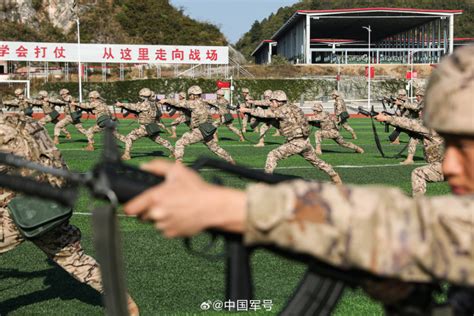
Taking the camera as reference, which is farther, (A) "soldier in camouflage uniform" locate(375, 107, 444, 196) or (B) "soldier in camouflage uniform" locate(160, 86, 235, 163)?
(B) "soldier in camouflage uniform" locate(160, 86, 235, 163)

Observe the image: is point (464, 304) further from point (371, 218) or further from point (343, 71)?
point (343, 71)

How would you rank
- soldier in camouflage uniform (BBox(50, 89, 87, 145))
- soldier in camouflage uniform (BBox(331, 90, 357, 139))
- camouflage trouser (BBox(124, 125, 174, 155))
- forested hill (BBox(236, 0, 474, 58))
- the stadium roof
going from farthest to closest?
1. forested hill (BBox(236, 0, 474, 58))
2. the stadium roof
3. soldier in camouflage uniform (BBox(331, 90, 357, 139))
4. soldier in camouflage uniform (BBox(50, 89, 87, 145))
5. camouflage trouser (BBox(124, 125, 174, 155))

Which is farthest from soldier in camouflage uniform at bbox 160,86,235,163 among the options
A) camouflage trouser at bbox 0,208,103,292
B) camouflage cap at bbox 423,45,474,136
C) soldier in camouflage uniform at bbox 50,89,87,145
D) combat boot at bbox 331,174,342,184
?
camouflage cap at bbox 423,45,474,136

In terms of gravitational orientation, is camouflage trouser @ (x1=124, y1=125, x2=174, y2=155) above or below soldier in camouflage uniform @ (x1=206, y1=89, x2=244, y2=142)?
below

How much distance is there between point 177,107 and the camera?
23.0 m

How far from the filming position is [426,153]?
12594 mm

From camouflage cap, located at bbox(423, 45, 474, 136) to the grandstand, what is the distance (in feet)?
226

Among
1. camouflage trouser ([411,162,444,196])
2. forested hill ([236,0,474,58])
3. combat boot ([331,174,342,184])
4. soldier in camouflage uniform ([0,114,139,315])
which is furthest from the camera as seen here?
forested hill ([236,0,474,58])

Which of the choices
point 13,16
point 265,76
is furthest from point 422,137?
point 13,16

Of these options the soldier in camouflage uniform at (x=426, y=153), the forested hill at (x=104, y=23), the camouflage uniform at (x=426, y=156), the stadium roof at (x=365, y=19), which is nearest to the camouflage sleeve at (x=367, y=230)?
the soldier in camouflage uniform at (x=426, y=153)

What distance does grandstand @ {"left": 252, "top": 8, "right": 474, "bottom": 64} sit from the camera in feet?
254

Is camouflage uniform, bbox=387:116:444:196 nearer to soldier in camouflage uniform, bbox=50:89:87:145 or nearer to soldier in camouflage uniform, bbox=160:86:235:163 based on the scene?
soldier in camouflage uniform, bbox=160:86:235:163

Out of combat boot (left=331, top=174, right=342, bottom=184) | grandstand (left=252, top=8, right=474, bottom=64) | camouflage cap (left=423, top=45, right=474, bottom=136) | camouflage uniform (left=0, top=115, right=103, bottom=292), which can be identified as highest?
grandstand (left=252, top=8, right=474, bottom=64)

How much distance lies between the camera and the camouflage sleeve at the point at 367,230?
1.60 m
